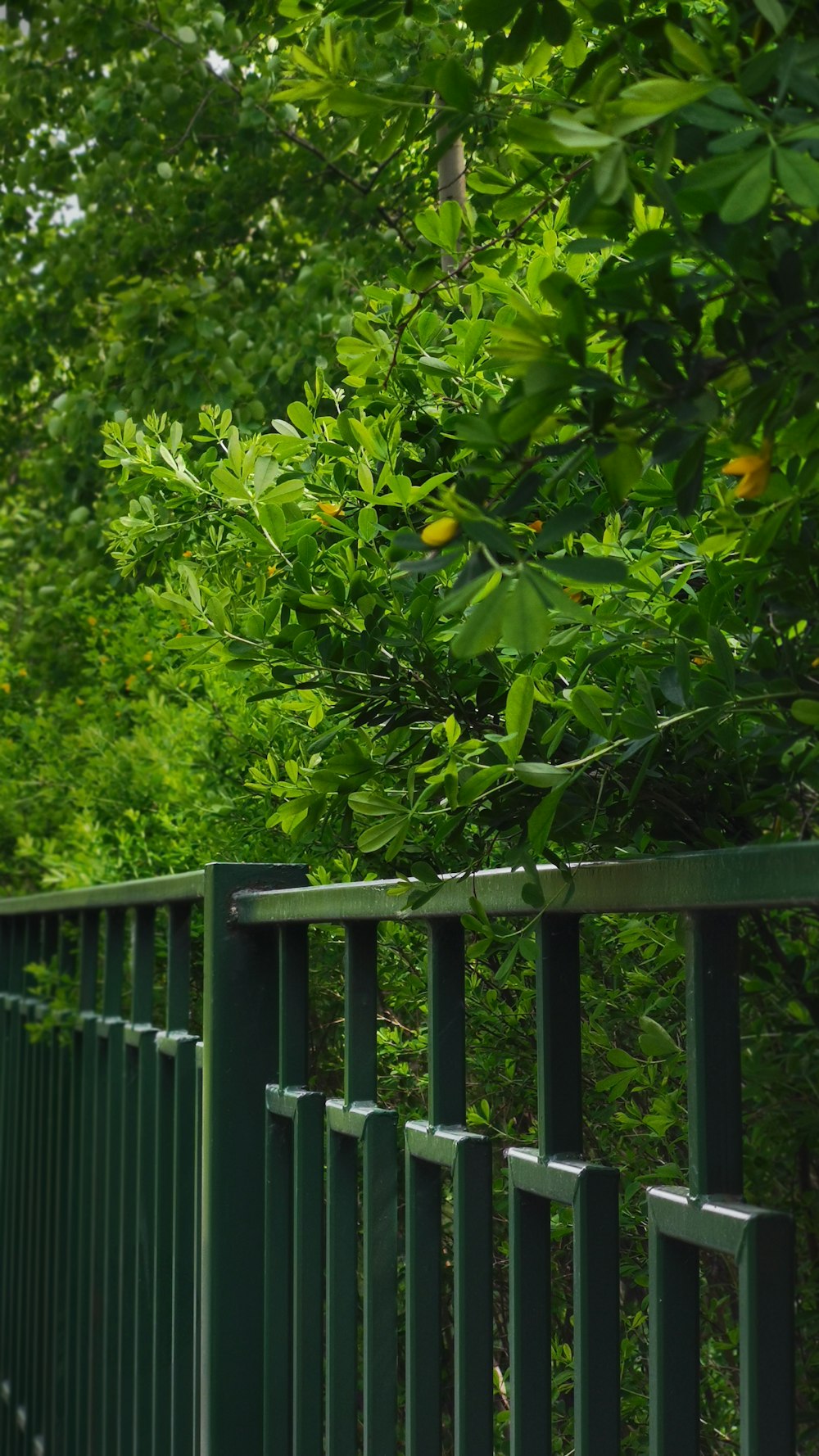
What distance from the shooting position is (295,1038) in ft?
5.89

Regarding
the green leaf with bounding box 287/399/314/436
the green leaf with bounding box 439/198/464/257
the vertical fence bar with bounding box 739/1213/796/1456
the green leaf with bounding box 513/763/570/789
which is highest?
the green leaf with bounding box 439/198/464/257

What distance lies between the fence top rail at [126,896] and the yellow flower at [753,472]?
1.39 meters

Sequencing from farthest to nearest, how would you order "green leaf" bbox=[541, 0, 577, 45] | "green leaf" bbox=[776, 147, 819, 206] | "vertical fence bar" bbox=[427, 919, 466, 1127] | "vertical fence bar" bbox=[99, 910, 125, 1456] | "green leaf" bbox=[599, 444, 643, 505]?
"vertical fence bar" bbox=[99, 910, 125, 1456]
"vertical fence bar" bbox=[427, 919, 466, 1127]
"green leaf" bbox=[541, 0, 577, 45]
"green leaf" bbox=[599, 444, 643, 505]
"green leaf" bbox=[776, 147, 819, 206]

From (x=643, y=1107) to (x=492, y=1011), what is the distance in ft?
1.18

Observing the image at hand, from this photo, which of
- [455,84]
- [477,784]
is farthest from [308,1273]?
[455,84]

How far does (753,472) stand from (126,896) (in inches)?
78.6

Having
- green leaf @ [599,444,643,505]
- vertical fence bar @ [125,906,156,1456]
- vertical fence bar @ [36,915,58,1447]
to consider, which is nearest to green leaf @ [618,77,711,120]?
green leaf @ [599,444,643,505]

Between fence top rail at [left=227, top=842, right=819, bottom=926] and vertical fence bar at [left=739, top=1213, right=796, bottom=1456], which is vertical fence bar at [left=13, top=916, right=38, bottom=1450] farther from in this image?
vertical fence bar at [left=739, top=1213, right=796, bottom=1456]

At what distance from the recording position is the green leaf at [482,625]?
67 centimetres

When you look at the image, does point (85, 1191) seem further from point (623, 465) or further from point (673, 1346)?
point (623, 465)

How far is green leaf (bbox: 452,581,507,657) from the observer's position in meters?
0.67

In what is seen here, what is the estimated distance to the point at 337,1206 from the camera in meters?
1.59

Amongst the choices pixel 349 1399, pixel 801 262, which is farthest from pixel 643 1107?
pixel 801 262

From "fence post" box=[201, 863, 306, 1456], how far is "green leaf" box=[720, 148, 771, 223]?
1402mm
